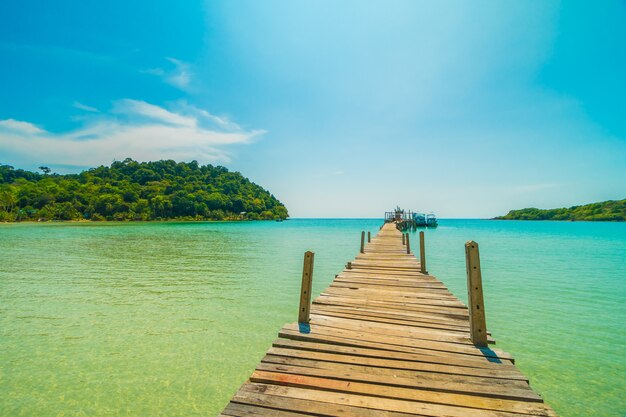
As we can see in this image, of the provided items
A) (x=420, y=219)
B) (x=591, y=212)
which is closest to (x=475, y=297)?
(x=420, y=219)

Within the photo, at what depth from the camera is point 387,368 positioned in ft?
11.9

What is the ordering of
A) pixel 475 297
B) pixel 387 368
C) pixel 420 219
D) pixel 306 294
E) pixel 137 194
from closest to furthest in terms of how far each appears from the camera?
pixel 387 368 → pixel 475 297 → pixel 306 294 → pixel 420 219 → pixel 137 194

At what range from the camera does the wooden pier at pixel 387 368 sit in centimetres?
A: 285

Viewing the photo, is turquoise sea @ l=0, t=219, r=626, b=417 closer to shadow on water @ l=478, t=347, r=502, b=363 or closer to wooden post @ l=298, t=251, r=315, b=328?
wooden post @ l=298, t=251, r=315, b=328

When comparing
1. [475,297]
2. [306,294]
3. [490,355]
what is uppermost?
[475,297]

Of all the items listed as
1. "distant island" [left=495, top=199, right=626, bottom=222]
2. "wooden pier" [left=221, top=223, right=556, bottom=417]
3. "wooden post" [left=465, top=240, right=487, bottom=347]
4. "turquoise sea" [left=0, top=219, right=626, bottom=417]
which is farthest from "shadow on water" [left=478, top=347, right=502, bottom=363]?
"distant island" [left=495, top=199, right=626, bottom=222]

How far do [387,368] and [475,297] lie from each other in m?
1.78

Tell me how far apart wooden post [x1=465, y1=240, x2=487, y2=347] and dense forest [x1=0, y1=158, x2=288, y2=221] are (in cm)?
10425

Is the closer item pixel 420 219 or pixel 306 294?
pixel 306 294

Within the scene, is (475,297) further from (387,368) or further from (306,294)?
(306,294)

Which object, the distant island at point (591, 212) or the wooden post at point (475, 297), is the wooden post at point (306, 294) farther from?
the distant island at point (591, 212)

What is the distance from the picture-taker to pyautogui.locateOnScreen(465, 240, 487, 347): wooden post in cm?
427

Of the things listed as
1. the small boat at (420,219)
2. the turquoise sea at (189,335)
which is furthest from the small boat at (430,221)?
the turquoise sea at (189,335)

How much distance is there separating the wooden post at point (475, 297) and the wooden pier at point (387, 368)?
1 cm
